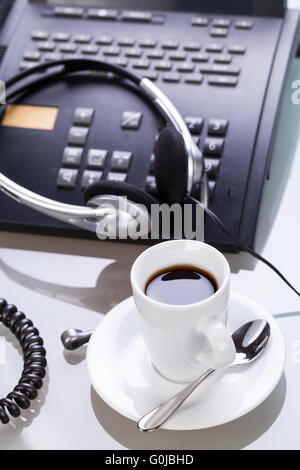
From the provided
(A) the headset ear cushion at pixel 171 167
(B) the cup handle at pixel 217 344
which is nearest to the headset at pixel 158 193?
(A) the headset ear cushion at pixel 171 167

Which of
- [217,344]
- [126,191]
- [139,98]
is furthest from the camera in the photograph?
[139,98]

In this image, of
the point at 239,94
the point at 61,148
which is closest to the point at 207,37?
the point at 239,94

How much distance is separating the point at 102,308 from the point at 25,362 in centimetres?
8

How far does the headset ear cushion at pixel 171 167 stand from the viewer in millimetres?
504

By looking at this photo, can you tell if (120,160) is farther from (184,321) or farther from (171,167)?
(184,321)

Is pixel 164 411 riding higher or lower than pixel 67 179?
lower

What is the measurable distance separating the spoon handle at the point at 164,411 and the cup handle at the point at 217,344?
3 centimetres

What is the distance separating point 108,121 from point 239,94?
13 cm

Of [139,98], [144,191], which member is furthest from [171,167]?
[139,98]

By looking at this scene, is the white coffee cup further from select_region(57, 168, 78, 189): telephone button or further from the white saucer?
select_region(57, 168, 78, 189): telephone button

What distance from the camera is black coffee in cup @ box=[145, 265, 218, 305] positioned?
408mm

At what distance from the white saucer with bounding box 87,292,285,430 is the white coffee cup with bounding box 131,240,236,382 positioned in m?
0.01

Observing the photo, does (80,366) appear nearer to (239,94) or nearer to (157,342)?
(157,342)

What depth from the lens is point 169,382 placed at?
42 centimetres
